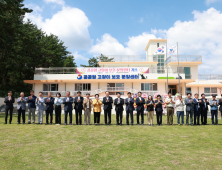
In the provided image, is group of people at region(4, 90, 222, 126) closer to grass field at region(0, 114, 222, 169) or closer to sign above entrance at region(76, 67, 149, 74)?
grass field at region(0, 114, 222, 169)

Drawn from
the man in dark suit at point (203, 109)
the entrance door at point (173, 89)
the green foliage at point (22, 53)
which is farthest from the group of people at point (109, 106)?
the entrance door at point (173, 89)

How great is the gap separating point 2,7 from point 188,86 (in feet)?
99.6

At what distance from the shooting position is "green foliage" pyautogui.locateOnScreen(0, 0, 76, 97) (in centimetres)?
2123

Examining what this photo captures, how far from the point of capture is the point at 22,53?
2683 centimetres

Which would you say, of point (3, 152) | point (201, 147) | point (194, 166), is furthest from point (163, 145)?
point (3, 152)

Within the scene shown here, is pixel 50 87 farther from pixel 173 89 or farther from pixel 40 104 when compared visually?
→ pixel 173 89

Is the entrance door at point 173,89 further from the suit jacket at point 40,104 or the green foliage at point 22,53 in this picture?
the suit jacket at point 40,104

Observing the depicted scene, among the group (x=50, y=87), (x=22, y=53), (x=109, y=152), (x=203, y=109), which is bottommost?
(x=109, y=152)

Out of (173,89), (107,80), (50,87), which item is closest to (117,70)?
(107,80)

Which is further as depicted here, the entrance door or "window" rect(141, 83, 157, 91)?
the entrance door

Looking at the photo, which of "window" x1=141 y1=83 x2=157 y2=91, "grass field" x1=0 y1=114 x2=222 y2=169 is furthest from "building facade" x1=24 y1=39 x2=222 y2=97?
"grass field" x1=0 y1=114 x2=222 y2=169

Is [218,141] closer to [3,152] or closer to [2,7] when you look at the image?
[3,152]

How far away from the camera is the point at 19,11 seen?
17656mm

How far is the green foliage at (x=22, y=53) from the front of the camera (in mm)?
21234
